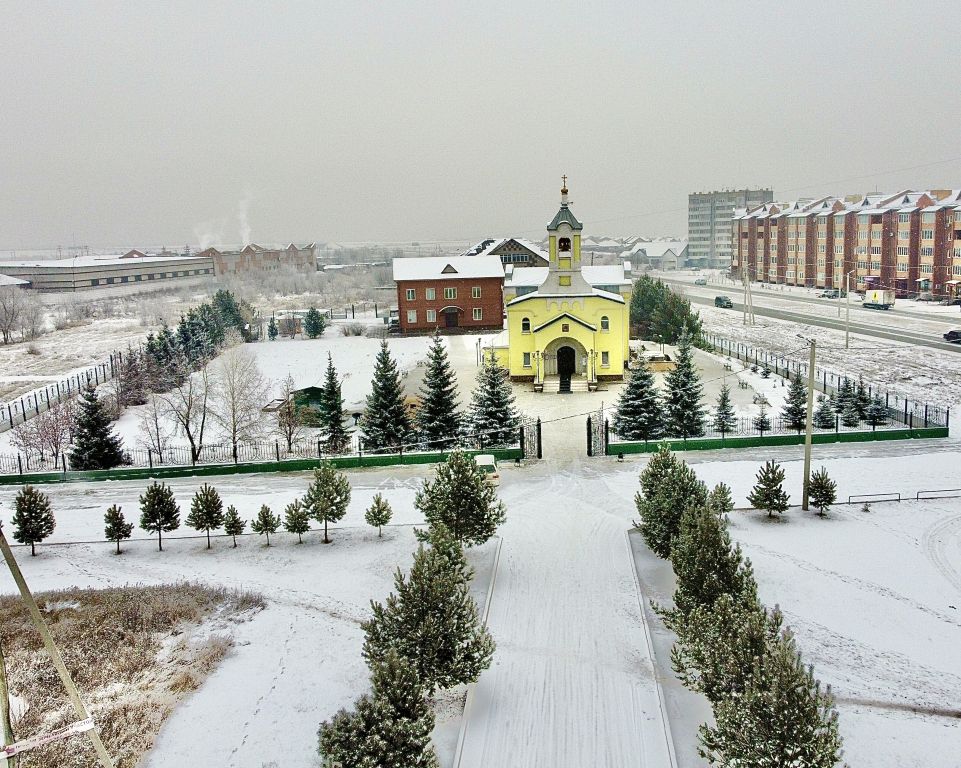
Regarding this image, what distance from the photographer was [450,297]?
5103cm

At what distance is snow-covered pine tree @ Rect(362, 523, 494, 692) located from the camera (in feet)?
34.7

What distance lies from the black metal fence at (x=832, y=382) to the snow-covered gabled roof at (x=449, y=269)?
14514 mm

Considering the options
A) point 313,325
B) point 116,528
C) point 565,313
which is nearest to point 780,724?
point 116,528

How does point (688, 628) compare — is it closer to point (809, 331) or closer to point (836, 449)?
point (836, 449)

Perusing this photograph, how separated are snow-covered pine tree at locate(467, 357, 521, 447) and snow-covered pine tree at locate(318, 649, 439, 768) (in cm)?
1569

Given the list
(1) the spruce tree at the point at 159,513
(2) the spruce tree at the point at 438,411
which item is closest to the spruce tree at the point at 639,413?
(2) the spruce tree at the point at 438,411

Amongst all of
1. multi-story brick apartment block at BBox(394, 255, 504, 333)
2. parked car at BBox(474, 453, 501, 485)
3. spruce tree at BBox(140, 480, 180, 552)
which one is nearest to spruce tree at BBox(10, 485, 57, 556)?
spruce tree at BBox(140, 480, 180, 552)

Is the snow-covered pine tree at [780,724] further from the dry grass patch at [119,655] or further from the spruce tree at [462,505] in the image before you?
the spruce tree at [462,505]

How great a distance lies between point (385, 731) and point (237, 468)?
1649 centimetres

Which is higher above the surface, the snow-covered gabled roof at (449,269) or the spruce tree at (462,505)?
the snow-covered gabled roof at (449,269)

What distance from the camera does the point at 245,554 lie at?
680 inches

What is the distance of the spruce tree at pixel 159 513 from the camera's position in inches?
698

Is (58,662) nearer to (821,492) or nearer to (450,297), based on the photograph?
(821,492)

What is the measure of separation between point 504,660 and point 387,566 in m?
4.68
